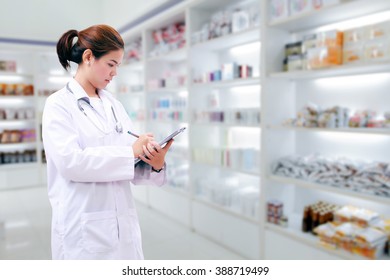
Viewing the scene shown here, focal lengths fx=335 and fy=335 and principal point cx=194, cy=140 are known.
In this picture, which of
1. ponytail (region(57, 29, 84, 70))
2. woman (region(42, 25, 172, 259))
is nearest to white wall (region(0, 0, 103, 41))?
ponytail (region(57, 29, 84, 70))

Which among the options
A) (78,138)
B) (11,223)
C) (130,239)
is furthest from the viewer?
(11,223)

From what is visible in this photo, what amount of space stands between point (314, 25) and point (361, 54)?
0.70 metres

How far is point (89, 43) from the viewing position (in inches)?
54.6

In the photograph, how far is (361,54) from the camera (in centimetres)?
236

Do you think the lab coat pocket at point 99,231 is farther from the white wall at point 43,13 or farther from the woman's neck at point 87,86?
the white wall at point 43,13

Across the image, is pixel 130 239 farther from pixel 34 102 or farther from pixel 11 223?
pixel 34 102

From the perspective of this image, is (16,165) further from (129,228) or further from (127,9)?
(129,228)

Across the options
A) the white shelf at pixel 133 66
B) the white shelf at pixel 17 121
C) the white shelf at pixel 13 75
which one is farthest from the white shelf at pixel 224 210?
the white shelf at pixel 13 75

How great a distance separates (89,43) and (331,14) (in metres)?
1.98

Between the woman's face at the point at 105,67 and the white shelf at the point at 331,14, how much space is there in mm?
1737

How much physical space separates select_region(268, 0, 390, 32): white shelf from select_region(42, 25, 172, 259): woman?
5.68 feet

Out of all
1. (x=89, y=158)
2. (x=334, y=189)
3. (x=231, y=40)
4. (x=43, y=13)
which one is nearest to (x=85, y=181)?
(x=89, y=158)

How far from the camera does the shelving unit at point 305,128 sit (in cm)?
259
